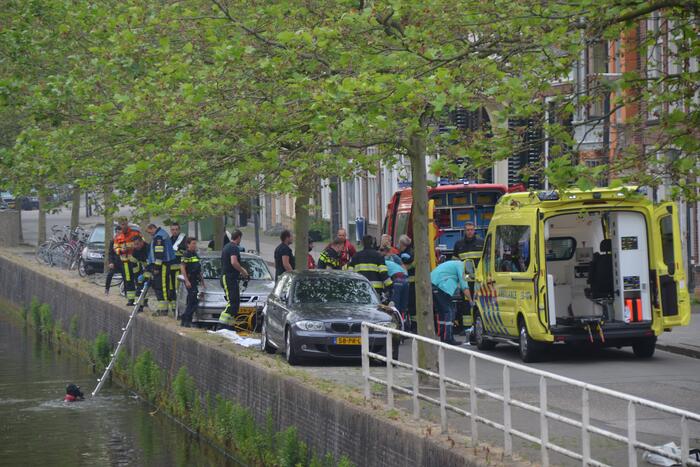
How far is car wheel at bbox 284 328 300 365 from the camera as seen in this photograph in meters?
19.4

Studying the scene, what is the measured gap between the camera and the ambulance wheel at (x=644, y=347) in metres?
21.0

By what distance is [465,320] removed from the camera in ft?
82.8

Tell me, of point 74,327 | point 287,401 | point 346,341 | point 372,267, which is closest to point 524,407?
point 287,401

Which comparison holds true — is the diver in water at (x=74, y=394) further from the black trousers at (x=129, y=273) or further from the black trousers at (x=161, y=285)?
the black trousers at (x=129, y=273)

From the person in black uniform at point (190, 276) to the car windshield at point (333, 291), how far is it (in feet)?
13.4

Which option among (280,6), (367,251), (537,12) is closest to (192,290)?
(367,251)

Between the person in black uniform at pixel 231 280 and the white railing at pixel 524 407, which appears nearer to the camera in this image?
the white railing at pixel 524 407

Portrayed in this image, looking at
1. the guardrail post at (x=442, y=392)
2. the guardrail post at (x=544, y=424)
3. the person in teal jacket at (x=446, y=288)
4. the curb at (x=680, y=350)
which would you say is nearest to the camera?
the guardrail post at (x=544, y=424)

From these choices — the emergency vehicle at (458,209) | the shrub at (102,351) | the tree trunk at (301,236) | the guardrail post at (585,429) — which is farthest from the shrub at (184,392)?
the guardrail post at (585,429)

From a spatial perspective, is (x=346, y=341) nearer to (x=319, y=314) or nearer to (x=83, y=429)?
(x=319, y=314)

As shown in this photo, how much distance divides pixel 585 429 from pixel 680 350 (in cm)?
1310

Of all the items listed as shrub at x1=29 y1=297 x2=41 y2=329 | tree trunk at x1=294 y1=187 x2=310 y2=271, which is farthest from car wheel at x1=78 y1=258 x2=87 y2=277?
tree trunk at x1=294 y1=187 x2=310 y2=271

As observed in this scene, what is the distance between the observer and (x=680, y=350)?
22312mm

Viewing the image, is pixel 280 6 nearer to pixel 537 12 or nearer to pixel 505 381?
pixel 537 12
